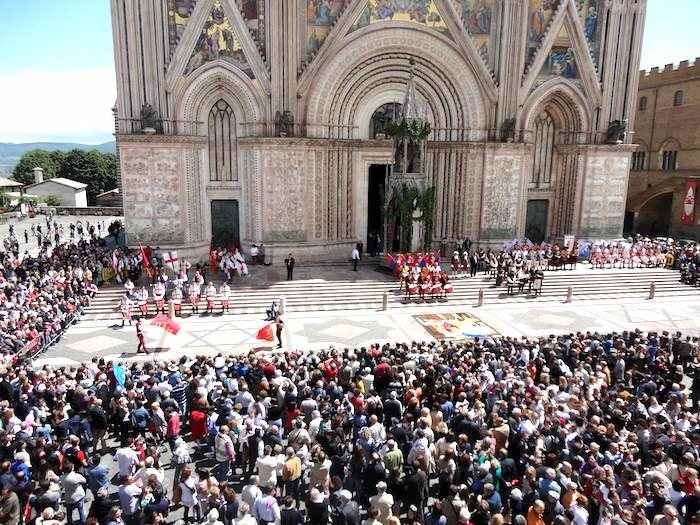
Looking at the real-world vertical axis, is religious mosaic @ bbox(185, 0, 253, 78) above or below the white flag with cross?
above

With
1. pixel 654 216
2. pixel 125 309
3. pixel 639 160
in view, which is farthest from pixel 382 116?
pixel 639 160

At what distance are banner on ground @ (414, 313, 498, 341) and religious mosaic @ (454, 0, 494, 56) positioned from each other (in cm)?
1670

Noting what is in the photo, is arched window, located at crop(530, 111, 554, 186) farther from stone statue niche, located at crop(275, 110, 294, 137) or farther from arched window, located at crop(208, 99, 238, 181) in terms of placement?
arched window, located at crop(208, 99, 238, 181)

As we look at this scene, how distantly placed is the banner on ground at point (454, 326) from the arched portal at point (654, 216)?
29571 mm

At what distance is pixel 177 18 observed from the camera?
27094 millimetres

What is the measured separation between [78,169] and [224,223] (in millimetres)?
69812

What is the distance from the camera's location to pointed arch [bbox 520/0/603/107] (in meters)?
31.4

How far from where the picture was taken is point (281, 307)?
Answer: 78.8 ft

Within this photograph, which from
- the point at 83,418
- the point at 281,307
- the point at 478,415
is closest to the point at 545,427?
the point at 478,415

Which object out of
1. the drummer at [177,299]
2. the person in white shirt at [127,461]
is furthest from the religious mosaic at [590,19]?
the person in white shirt at [127,461]

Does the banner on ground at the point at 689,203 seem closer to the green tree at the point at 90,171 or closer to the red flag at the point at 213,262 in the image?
the red flag at the point at 213,262

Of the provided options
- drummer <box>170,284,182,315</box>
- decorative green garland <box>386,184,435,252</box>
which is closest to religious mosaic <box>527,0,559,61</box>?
decorative green garland <box>386,184,435,252</box>

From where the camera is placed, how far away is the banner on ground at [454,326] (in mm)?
21330

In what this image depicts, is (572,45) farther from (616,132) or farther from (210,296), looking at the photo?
(210,296)
